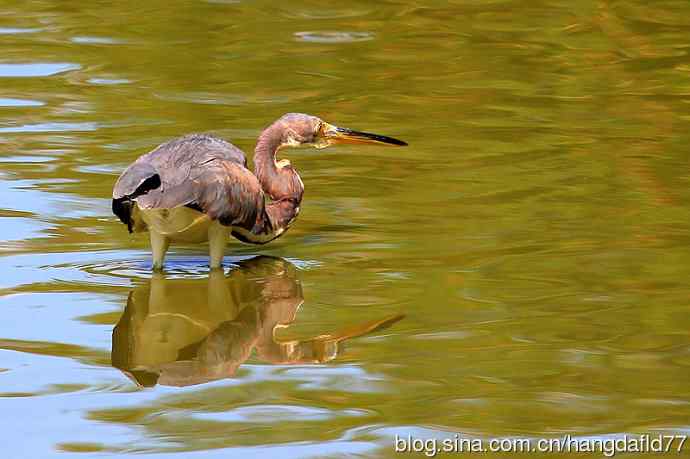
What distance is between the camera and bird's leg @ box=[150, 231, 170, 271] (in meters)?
9.57

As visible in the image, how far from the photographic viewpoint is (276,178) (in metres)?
10.4

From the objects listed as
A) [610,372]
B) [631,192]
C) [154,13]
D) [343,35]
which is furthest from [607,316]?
[154,13]

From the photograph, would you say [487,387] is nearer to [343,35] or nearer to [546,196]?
[546,196]

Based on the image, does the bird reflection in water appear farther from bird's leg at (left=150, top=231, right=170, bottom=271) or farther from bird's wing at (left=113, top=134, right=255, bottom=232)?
bird's wing at (left=113, top=134, right=255, bottom=232)

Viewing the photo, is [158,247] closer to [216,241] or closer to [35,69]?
[216,241]

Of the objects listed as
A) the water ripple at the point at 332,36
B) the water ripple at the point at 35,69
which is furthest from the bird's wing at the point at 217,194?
the water ripple at the point at 332,36

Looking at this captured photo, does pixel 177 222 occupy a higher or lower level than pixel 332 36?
higher

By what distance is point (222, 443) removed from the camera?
22.3ft

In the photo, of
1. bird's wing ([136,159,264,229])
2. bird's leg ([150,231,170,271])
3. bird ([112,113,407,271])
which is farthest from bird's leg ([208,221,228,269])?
bird's leg ([150,231,170,271])

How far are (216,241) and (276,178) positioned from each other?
867 mm

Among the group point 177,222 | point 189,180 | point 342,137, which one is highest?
point 189,180

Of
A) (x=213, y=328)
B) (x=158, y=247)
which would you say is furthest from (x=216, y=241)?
(x=213, y=328)

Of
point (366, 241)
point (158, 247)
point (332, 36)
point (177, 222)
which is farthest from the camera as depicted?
point (332, 36)

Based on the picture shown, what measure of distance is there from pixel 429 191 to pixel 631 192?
1.40 m
